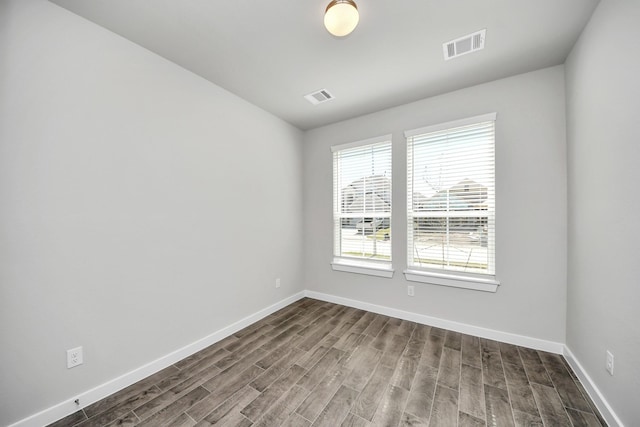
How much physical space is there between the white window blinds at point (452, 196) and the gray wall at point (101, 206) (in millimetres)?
2223

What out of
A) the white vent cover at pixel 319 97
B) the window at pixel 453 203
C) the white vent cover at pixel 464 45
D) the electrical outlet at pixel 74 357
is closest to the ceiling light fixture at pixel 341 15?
the white vent cover at pixel 464 45

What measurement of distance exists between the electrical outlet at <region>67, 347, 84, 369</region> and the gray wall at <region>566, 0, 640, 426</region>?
3.40 meters

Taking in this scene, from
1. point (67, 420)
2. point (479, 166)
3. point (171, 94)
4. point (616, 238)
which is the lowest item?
point (67, 420)

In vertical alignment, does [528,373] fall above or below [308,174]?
below

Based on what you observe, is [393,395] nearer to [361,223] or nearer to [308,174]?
[361,223]

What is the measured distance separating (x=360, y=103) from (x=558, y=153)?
2111 mm

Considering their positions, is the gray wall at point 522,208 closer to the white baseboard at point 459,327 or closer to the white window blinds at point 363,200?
the white baseboard at point 459,327

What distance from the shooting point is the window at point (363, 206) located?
3.28 metres

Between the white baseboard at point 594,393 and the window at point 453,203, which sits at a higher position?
the window at point 453,203

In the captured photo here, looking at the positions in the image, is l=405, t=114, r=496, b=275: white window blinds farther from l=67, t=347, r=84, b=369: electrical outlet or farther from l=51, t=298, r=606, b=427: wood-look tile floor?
l=67, t=347, r=84, b=369: electrical outlet

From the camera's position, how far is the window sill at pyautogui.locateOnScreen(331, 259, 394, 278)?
10.5ft

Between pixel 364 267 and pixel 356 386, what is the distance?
165cm

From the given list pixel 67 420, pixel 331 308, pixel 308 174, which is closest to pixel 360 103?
pixel 308 174

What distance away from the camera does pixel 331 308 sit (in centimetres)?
346
